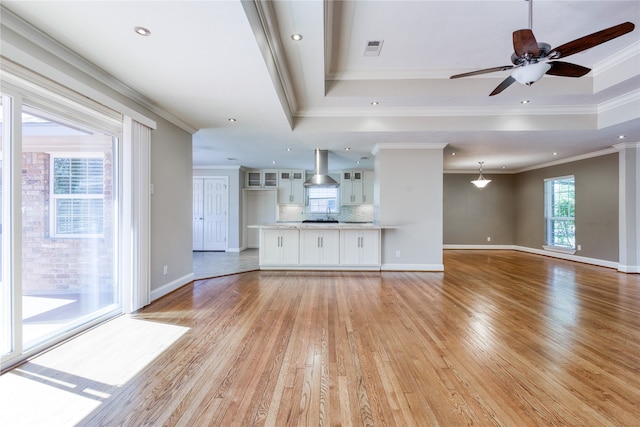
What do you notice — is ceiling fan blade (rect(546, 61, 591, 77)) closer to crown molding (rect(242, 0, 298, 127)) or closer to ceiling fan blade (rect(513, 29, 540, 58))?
ceiling fan blade (rect(513, 29, 540, 58))

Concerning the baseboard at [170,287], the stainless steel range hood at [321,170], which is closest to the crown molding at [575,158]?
the stainless steel range hood at [321,170]

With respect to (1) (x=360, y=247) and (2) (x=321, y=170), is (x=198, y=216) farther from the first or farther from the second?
(1) (x=360, y=247)

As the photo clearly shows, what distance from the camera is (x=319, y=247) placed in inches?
216

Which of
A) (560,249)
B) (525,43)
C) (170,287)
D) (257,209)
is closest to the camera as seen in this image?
(525,43)

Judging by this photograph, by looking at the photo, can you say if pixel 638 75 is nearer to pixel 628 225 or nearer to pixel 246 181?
pixel 628 225

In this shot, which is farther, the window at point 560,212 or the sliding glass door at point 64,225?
the window at point 560,212

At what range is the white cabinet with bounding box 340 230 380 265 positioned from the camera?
214 inches

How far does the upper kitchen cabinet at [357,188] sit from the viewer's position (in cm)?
856

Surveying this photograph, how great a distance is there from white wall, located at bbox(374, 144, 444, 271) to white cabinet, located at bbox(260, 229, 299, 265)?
5.79ft

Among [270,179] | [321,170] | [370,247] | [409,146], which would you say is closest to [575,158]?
[409,146]

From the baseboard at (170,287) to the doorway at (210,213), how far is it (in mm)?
3693

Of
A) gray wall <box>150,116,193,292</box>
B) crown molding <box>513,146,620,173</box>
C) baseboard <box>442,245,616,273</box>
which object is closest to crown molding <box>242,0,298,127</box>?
gray wall <box>150,116,193,292</box>

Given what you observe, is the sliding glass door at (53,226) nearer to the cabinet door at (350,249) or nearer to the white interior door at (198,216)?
the cabinet door at (350,249)

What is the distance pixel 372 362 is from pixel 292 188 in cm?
691
